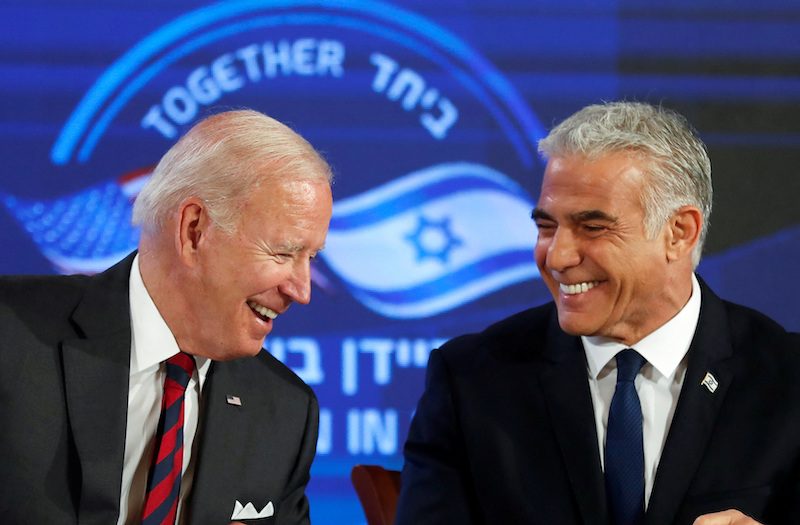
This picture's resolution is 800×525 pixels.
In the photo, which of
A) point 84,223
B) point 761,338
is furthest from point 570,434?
point 84,223

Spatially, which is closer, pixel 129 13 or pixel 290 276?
pixel 290 276

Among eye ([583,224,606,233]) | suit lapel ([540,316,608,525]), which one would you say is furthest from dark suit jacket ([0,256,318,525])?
eye ([583,224,606,233])

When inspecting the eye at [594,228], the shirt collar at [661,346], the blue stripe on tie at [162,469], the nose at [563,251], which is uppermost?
the eye at [594,228]

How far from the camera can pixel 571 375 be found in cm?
269

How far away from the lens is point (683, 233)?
273cm

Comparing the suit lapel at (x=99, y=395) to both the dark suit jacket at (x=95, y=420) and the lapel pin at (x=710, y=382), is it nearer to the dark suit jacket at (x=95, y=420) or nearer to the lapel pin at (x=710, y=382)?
the dark suit jacket at (x=95, y=420)

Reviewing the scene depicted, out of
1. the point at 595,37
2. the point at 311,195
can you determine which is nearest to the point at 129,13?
the point at 595,37

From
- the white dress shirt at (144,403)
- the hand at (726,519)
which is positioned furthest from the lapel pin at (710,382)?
the white dress shirt at (144,403)

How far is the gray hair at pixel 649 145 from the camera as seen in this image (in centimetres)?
265

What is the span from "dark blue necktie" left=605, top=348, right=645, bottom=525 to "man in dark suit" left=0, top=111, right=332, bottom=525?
745mm

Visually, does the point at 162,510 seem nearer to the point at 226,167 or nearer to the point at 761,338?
the point at 226,167

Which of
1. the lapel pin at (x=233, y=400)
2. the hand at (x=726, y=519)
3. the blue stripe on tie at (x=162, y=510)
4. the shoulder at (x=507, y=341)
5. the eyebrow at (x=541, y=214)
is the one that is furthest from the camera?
the shoulder at (x=507, y=341)

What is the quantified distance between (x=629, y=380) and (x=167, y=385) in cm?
103

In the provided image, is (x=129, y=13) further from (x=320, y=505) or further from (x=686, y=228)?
(x=686, y=228)
